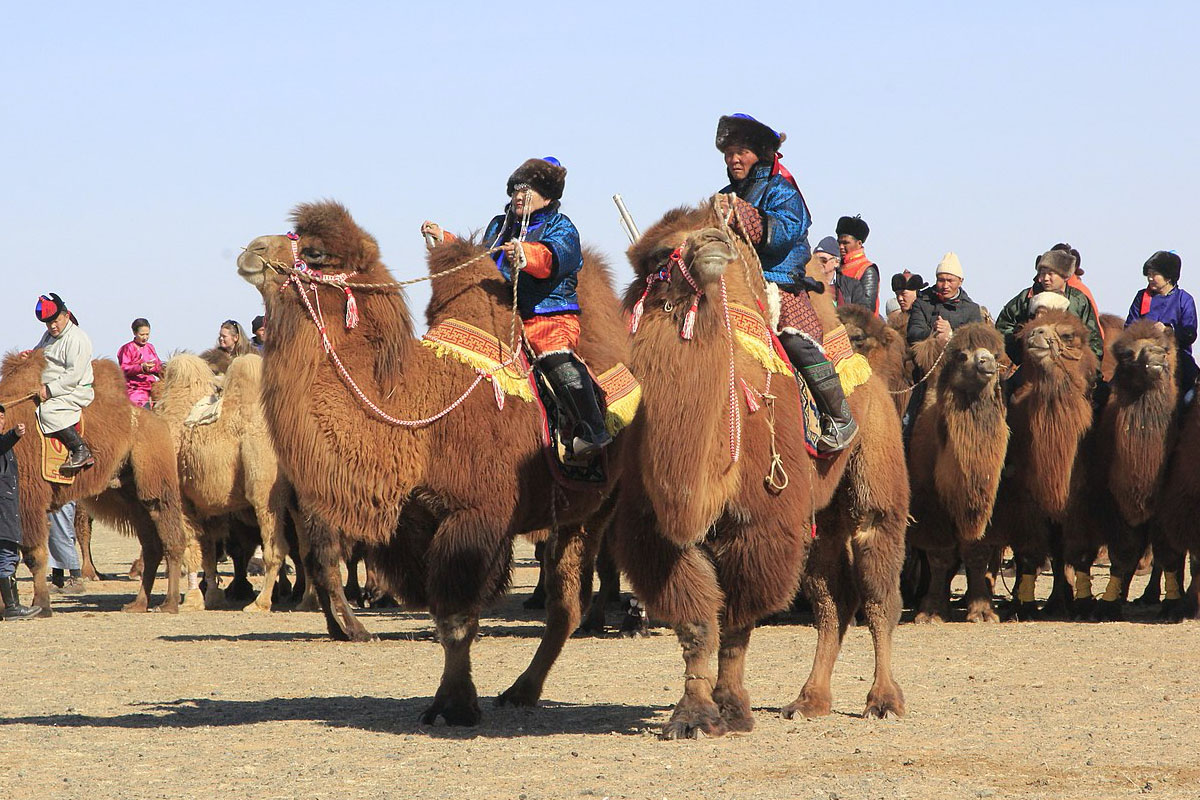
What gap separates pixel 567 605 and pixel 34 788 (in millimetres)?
2933

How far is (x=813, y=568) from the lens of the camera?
7.93 meters

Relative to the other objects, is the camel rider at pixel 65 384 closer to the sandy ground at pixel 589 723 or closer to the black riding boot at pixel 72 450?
the black riding boot at pixel 72 450

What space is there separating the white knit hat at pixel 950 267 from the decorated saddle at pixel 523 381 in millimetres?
7002

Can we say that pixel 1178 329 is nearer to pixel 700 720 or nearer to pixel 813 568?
pixel 813 568

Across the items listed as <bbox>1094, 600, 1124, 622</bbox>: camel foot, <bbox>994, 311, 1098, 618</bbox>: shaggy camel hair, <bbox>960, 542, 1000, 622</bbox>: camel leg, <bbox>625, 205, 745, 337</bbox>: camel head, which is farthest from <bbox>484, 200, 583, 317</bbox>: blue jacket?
<bbox>1094, 600, 1124, 622</bbox>: camel foot

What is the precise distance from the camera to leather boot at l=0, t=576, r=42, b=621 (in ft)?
46.8

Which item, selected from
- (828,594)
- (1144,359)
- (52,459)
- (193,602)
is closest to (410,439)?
(828,594)

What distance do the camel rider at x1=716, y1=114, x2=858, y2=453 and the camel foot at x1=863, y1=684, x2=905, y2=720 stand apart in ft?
4.12

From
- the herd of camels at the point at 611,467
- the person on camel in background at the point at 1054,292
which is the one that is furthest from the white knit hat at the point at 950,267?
the herd of camels at the point at 611,467

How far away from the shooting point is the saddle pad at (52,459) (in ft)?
47.5

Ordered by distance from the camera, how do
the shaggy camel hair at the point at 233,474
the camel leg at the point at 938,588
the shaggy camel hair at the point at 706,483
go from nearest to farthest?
the shaggy camel hair at the point at 706,483 < the camel leg at the point at 938,588 < the shaggy camel hair at the point at 233,474

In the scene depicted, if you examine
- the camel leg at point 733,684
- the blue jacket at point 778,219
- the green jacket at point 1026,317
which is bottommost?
the camel leg at point 733,684

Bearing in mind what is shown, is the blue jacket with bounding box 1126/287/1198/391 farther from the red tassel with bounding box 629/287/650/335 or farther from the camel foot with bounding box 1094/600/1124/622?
the red tassel with bounding box 629/287/650/335

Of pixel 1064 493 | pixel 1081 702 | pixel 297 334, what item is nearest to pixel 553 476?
pixel 297 334
